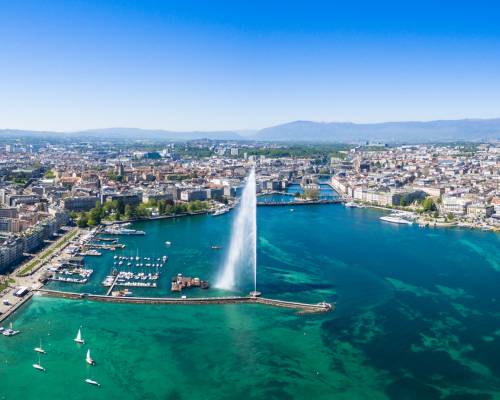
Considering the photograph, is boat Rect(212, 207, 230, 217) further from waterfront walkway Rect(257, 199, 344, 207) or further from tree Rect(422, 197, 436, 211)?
tree Rect(422, 197, 436, 211)

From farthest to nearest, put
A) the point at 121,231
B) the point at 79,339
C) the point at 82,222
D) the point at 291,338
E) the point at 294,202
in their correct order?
the point at 294,202, the point at 82,222, the point at 121,231, the point at 291,338, the point at 79,339

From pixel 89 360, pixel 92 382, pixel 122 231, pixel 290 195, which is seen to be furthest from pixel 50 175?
pixel 92 382

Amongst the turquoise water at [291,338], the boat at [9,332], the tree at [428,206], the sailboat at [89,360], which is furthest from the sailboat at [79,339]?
the tree at [428,206]

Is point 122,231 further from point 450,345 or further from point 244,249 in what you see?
point 450,345

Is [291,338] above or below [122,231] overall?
below

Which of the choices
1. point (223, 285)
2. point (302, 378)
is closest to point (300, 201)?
point (223, 285)
